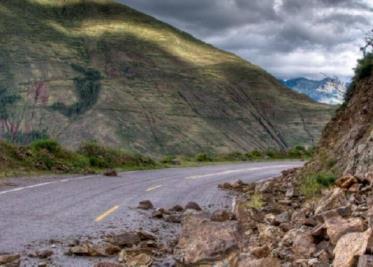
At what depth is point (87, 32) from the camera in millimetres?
141625

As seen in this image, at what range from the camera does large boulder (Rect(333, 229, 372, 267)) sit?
6.35m

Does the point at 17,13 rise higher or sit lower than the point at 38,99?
higher

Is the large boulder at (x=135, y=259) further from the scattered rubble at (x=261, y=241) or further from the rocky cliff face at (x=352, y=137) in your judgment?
the rocky cliff face at (x=352, y=137)

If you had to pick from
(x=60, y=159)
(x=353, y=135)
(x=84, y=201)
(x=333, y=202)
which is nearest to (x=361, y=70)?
(x=353, y=135)

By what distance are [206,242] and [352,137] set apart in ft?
30.2

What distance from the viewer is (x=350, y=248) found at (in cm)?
661

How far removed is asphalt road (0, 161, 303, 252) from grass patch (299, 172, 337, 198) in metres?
2.17

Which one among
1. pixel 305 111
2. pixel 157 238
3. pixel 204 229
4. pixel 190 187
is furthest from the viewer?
pixel 305 111

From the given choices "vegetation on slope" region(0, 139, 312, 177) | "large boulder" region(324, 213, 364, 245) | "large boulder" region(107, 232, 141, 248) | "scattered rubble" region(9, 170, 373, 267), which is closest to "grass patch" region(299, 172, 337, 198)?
"scattered rubble" region(9, 170, 373, 267)

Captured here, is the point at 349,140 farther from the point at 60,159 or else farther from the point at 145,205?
the point at 60,159

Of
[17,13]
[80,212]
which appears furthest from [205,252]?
[17,13]

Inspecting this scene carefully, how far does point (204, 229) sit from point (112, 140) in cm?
9074

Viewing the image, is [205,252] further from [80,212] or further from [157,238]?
[80,212]

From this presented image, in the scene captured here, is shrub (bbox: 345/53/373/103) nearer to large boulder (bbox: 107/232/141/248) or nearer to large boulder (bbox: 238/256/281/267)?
large boulder (bbox: 107/232/141/248)
